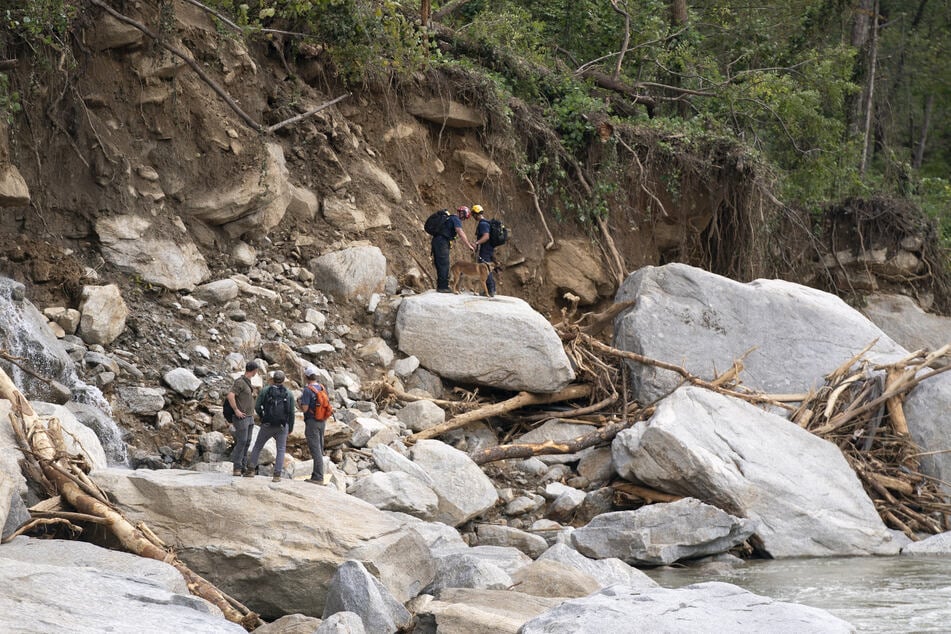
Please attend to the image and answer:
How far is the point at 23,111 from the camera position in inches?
465

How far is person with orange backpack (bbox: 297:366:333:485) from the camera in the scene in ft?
30.5

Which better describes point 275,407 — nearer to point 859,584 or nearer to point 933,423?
point 859,584

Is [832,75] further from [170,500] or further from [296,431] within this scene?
[170,500]

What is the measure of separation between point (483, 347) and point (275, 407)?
4629 mm

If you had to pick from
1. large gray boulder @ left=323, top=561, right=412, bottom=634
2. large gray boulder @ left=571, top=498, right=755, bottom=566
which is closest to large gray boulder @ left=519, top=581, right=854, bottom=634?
large gray boulder @ left=323, top=561, right=412, bottom=634

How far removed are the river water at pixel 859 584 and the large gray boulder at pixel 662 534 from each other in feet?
0.66

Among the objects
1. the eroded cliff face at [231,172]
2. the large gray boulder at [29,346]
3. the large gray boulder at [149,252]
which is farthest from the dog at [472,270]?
the large gray boulder at [29,346]

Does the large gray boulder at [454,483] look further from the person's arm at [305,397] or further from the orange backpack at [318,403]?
the person's arm at [305,397]

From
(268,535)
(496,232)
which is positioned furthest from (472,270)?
(268,535)

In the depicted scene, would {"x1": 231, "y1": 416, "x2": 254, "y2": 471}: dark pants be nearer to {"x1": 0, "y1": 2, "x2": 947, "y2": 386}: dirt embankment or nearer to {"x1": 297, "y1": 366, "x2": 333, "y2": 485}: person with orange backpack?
{"x1": 297, "y1": 366, "x2": 333, "y2": 485}: person with orange backpack


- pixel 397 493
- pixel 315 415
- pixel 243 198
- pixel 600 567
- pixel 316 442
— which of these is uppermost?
pixel 243 198

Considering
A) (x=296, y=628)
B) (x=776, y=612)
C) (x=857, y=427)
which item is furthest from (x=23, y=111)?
(x=857, y=427)

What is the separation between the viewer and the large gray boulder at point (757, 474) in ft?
35.7

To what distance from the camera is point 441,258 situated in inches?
539
